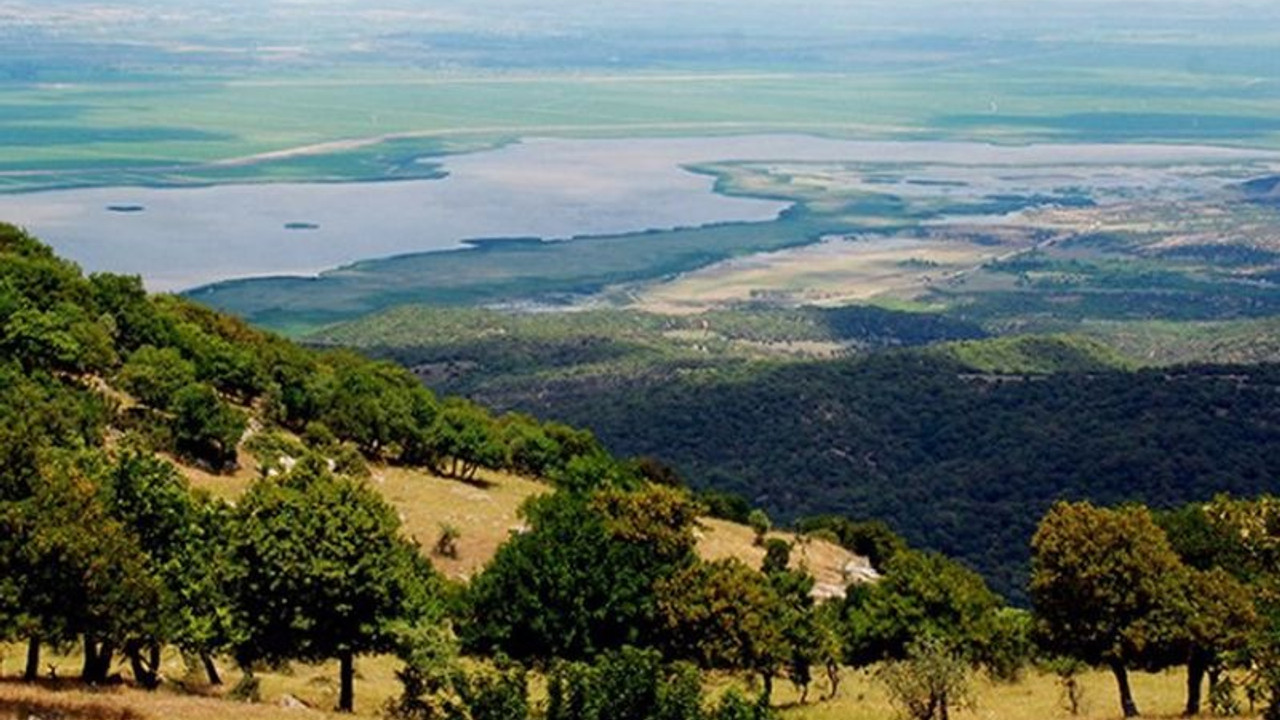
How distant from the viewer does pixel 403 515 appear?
5634cm

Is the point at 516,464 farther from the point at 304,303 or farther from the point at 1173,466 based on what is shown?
the point at 304,303

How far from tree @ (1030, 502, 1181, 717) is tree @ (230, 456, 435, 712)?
554 inches

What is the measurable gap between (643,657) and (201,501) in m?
11.9

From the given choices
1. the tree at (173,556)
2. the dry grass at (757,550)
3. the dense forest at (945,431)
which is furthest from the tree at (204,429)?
the dense forest at (945,431)

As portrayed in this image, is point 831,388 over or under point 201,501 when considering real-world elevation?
under

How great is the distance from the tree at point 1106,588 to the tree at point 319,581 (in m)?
14.1

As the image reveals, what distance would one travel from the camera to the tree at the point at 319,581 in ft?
103

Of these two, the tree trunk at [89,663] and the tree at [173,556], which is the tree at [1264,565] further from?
the tree trunk at [89,663]

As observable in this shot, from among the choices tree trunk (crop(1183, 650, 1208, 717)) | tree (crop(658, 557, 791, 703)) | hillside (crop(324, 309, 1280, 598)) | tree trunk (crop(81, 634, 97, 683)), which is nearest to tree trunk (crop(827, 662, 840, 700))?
tree (crop(658, 557, 791, 703))

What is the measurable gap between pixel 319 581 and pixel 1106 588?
16697 mm

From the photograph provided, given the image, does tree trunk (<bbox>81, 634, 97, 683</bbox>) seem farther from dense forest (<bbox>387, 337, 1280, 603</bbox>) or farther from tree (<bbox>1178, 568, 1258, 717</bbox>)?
dense forest (<bbox>387, 337, 1280, 603</bbox>)

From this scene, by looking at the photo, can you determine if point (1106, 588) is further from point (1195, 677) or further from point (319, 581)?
point (319, 581)

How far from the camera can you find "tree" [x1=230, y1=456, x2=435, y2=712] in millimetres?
31469

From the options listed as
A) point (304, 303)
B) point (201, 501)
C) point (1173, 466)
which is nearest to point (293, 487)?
point (201, 501)
